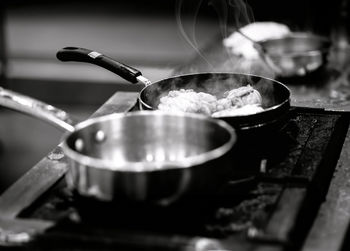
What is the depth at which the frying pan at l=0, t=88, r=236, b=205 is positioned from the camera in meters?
1.03

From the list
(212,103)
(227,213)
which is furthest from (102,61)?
(227,213)

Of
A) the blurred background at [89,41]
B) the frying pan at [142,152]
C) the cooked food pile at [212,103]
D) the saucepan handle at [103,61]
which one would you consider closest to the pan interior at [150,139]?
the frying pan at [142,152]

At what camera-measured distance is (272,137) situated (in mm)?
1486

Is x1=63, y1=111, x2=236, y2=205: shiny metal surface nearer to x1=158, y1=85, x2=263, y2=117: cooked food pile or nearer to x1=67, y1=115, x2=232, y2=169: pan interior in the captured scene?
x1=67, y1=115, x2=232, y2=169: pan interior

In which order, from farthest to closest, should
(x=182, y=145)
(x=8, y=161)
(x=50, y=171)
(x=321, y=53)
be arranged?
(x=8, y=161), (x=321, y=53), (x=50, y=171), (x=182, y=145)

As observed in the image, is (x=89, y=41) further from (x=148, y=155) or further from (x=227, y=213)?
(x=227, y=213)

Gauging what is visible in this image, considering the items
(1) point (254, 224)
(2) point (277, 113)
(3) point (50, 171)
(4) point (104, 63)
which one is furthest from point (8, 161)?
(1) point (254, 224)

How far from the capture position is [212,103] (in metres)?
1.65

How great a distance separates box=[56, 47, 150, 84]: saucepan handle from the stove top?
53cm

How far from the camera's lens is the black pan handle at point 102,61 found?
5.90 ft

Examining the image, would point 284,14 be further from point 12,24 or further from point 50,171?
point 50,171

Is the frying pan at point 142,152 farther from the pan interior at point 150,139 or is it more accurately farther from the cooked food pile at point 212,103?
the cooked food pile at point 212,103

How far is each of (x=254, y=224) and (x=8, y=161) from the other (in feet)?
10.1

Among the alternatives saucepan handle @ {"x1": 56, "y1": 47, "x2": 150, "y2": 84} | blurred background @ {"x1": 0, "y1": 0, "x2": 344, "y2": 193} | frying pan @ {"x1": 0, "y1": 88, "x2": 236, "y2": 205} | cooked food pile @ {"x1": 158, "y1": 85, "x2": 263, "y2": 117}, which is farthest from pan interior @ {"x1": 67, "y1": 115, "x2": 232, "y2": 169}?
blurred background @ {"x1": 0, "y1": 0, "x2": 344, "y2": 193}
